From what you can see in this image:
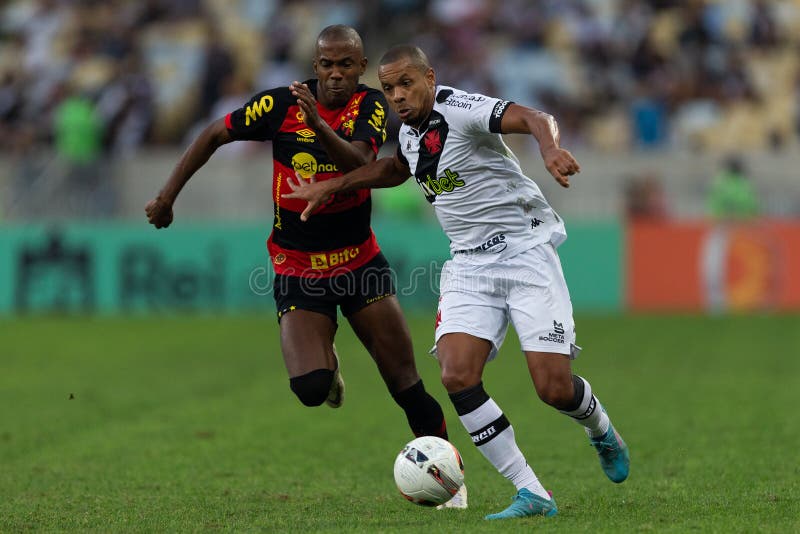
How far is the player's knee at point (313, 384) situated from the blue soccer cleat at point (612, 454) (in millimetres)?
1554

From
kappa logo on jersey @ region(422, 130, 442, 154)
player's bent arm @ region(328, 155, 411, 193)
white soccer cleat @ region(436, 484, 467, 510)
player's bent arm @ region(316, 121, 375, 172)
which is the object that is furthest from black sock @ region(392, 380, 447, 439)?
kappa logo on jersey @ region(422, 130, 442, 154)

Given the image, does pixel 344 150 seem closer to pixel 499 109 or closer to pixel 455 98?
pixel 455 98

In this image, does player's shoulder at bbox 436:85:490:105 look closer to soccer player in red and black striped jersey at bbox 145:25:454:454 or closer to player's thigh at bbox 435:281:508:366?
soccer player in red and black striped jersey at bbox 145:25:454:454

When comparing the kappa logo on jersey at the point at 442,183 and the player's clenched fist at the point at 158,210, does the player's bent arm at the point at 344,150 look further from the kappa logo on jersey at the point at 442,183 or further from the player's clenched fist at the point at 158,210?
the player's clenched fist at the point at 158,210

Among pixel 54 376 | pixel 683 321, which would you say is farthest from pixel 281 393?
pixel 683 321

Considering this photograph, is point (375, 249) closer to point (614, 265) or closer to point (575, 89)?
point (614, 265)

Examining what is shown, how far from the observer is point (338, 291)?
7.94 metres

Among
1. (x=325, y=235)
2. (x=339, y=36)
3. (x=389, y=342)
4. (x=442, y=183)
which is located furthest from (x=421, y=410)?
(x=339, y=36)

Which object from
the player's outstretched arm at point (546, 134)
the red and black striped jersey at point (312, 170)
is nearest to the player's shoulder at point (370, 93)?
the red and black striped jersey at point (312, 170)

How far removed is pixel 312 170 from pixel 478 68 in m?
16.5

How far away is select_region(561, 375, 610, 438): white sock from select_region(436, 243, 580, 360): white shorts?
25 centimetres

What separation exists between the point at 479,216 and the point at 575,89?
1712 centimetres

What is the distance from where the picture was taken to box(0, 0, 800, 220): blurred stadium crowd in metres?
23.5

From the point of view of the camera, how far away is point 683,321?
20156 millimetres
